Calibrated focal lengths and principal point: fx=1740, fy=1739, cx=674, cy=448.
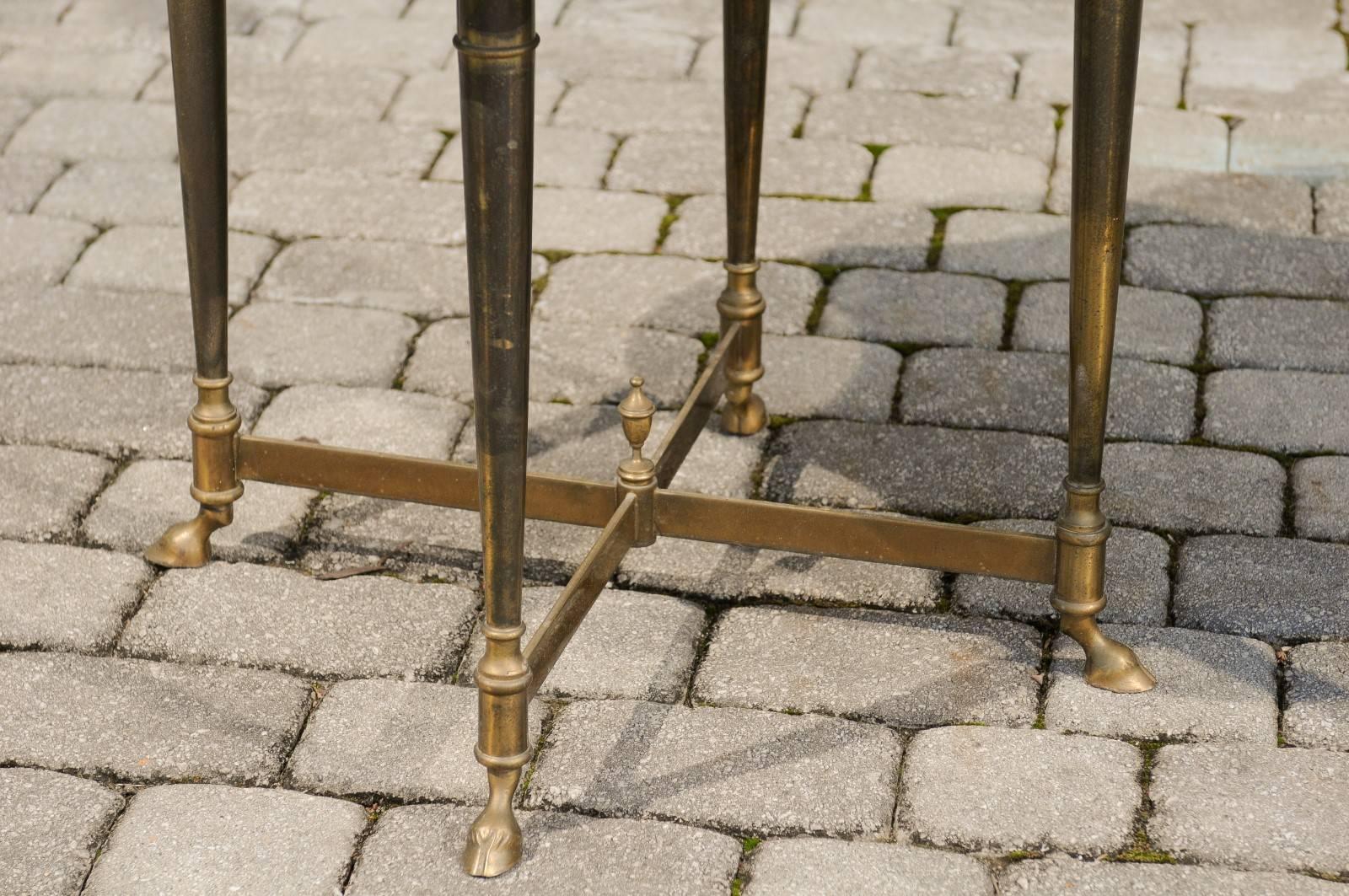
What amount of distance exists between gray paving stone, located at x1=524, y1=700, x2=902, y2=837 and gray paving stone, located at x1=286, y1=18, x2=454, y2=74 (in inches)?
106

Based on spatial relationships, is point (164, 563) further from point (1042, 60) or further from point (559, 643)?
point (1042, 60)

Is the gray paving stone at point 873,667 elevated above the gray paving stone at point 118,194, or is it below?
below

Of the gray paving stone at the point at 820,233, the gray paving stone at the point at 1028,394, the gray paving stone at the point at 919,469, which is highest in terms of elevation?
the gray paving stone at the point at 820,233

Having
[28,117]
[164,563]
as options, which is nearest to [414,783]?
[164,563]

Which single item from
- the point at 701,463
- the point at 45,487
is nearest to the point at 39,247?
the point at 45,487

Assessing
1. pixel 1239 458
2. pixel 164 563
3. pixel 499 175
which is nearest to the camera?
pixel 499 175

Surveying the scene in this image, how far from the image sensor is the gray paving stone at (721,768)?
216 cm

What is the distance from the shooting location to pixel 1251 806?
2154 millimetres

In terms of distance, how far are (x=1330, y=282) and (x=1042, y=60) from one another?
134 centimetres

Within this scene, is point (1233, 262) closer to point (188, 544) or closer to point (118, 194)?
point (188, 544)

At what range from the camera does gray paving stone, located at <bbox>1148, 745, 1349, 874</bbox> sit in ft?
6.82

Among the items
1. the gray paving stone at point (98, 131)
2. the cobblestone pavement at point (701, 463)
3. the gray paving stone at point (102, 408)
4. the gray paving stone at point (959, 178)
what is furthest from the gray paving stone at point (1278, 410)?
the gray paving stone at point (98, 131)

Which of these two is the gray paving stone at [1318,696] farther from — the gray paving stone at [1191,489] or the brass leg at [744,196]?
the brass leg at [744,196]

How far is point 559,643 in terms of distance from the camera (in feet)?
7.20
